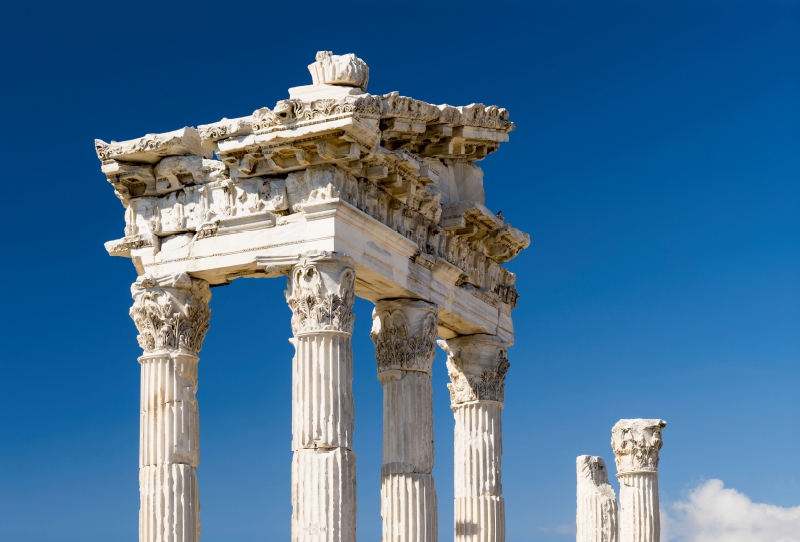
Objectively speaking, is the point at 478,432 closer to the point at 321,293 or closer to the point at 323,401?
the point at 323,401

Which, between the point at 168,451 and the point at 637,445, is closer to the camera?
the point at 168,451

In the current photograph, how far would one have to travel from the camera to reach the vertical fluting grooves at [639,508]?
148 ft

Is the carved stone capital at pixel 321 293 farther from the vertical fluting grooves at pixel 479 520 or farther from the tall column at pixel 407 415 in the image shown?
the vertical fluting grooves at pixel 479 520

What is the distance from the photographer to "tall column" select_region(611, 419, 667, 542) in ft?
149

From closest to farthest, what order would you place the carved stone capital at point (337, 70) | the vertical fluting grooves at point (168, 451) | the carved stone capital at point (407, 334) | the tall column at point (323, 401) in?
the tall column at point (323, 401), the vertical fluting grooves at point (168, 451), the carved stone capital at point (337, 70), the carved stone capital at point (407, 334)

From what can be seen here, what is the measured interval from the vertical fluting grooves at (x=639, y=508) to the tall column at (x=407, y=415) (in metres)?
4.84

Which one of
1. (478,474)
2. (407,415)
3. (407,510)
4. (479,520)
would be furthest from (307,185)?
(479,520)

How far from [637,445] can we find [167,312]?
10856 mm

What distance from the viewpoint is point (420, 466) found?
42.8 metres

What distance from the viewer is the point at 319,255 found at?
132ft

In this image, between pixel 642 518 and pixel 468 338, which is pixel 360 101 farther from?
pixel 642 518

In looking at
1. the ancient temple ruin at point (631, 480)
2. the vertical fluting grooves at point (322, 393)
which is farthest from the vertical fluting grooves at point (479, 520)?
the vertical fluting grooves at point (322, 393)

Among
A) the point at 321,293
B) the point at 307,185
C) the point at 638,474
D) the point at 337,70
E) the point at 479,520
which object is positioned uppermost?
the point at 337,70

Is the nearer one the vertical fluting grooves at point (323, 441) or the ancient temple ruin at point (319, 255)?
the vertical fluting grooves at point (323, 441)
